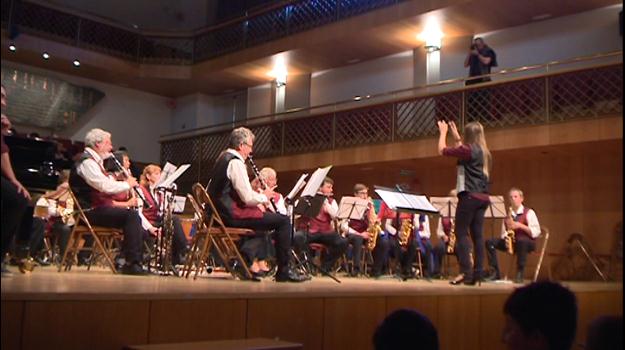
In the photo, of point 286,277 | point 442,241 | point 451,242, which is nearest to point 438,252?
point 442,241

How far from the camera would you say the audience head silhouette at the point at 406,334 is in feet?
7.60

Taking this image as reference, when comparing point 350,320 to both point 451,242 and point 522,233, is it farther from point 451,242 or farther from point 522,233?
point 451,242

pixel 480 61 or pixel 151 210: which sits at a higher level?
pixel 480 61

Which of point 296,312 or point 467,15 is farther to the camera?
point 467,15

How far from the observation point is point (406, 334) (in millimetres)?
2318

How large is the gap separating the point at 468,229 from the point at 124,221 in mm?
3174

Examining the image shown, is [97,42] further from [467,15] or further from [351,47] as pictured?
[467,15]

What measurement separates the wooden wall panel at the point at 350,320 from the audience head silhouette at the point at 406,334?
1723mm

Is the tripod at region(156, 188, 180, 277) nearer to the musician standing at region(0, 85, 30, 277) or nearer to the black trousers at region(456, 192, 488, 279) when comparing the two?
the black trousers at region(456, 192, 488, 279)

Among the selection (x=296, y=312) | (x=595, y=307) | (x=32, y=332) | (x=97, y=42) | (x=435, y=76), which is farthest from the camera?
(x=97, y=42)

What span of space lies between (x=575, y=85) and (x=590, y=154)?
146cm

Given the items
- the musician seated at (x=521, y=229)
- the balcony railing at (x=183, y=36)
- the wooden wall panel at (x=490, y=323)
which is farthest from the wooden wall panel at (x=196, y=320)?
the balcony railing at (x=183, y=36)

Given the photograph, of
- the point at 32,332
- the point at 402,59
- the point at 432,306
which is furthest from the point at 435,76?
the point at 32,332

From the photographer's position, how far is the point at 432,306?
15.8ft
